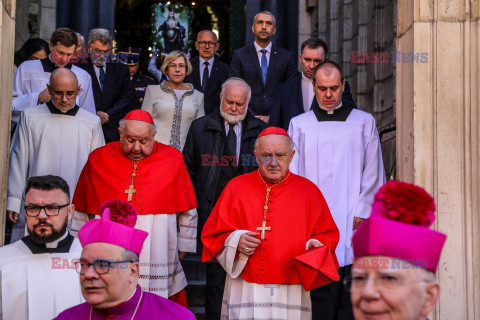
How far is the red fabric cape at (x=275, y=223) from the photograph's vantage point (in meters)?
5.70

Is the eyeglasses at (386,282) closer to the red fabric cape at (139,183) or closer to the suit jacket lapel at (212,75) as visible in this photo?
the red fabric cape at (139,183)

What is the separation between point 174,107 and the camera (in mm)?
8047

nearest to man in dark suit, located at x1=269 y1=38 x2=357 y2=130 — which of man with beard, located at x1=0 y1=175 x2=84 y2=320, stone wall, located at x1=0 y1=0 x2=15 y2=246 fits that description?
stone wall, located at x1=0 y1=0 x2=15 y2=246

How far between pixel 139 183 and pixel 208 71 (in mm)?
2801

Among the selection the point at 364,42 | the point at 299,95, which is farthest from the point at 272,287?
the point at 364,42

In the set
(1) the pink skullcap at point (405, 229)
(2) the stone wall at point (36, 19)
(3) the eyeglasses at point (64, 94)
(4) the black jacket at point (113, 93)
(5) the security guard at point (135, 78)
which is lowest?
(1) the pink skullcap at point (405, 229)

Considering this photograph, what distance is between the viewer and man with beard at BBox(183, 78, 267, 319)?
706 cm

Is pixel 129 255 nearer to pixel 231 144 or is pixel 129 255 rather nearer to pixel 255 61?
pixel 231 144

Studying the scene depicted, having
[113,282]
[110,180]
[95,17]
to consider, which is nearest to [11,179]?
[110,180]

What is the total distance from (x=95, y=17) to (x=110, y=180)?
6091 mm

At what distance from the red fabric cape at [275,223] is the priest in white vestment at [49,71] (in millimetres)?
2584

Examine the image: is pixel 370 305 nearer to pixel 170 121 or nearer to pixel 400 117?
pixel 400 117

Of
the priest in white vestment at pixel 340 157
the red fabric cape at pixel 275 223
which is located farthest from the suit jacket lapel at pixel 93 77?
the red fabric cape at pixel 275 223

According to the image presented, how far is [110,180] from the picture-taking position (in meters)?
6.52
